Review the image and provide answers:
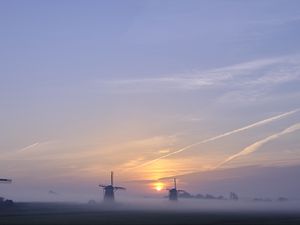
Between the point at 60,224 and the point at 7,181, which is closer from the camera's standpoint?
the point at 60,224

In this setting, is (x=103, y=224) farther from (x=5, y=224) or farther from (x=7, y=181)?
(x=7, y=181)

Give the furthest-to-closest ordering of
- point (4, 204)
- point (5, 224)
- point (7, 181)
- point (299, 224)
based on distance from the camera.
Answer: point (7, 181) < point (4, 204) < point (299, 224) < point (5, 224)

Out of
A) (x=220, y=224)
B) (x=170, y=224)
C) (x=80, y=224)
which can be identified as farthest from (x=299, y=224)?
(x=80, y=224)

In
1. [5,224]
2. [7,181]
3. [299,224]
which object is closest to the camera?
[5,224]

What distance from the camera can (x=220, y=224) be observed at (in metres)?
72.8

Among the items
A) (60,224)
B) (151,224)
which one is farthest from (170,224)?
(60,224)

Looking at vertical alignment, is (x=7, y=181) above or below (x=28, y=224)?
above

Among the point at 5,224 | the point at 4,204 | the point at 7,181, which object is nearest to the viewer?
the point at 5,224

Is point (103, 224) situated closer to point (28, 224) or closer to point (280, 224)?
point (28, 224)

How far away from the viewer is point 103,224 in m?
69.2

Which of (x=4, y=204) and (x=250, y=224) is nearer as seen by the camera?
(x=250, y=224)

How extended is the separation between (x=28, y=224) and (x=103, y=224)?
908cm

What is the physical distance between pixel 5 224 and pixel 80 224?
350 inches

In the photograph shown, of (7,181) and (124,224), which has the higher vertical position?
(7,181)
